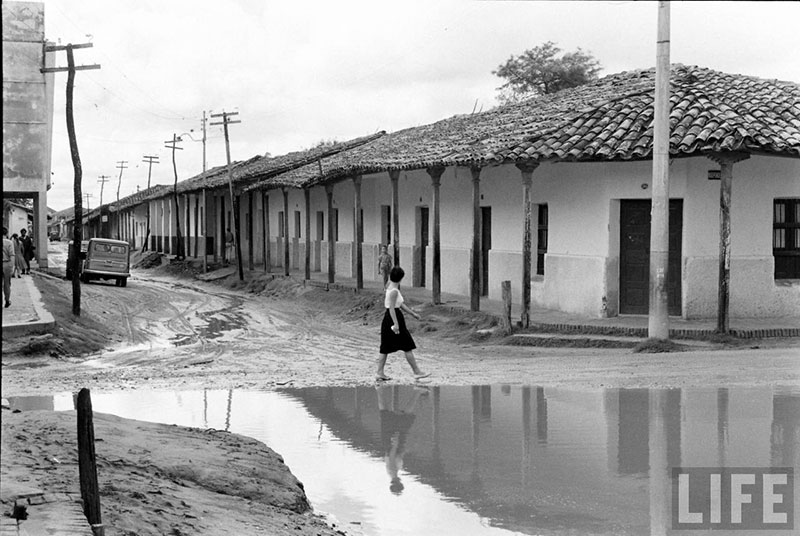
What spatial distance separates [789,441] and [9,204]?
54461 mm

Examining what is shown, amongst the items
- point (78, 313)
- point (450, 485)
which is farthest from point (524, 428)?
point (78, 313)

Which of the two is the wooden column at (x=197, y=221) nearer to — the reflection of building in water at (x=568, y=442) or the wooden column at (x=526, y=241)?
the wooden column at (x=526, y=241)

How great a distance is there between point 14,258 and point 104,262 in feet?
38.0

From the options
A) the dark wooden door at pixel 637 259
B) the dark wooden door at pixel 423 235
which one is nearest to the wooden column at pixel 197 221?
the dark wooden door at pixel 423 235

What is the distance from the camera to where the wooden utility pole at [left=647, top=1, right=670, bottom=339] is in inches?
588

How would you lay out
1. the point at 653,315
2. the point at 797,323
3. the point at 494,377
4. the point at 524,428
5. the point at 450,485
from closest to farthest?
the point at 450,485 < the point at 524,428 < the point at 494,377 < the point at 653,315 < the point at 797,323

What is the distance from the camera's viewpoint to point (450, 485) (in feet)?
26.2

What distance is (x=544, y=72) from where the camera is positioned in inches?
1795

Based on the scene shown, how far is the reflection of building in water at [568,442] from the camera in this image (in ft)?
23.7

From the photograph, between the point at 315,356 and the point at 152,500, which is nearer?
the point at 152,500

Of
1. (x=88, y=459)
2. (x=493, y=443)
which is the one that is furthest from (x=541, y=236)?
(x=88, y=459)

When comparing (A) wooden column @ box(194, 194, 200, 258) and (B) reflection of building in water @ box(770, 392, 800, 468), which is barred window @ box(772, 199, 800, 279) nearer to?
(B) reflection of building in water @ box(770, 392, 800, 468)

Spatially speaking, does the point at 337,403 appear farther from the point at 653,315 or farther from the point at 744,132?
the point at 744,132

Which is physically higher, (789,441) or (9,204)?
(9,204)
